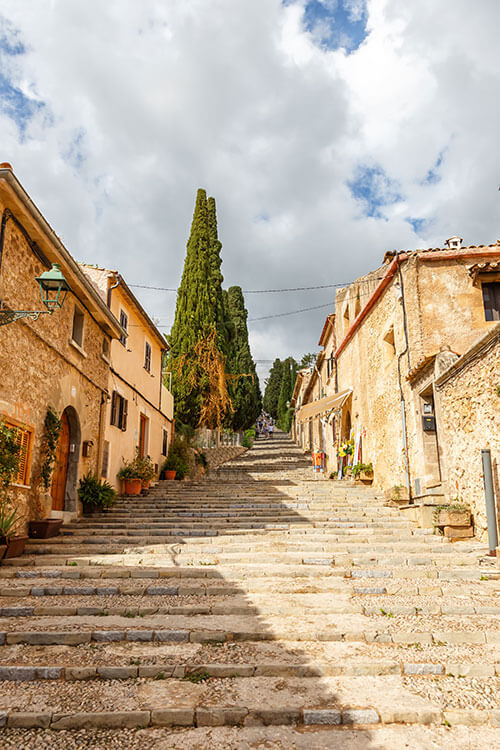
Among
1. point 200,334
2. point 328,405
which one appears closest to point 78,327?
point 328,405

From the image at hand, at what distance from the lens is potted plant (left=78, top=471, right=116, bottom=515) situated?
42.3 feet

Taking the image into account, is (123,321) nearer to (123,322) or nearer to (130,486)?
(123,322)

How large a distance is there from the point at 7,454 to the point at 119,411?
7440 mm

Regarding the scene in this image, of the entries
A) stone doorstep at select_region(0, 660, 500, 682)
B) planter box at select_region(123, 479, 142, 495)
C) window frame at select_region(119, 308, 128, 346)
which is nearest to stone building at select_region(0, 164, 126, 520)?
window frame at select_region(119, 308, 128, 346)

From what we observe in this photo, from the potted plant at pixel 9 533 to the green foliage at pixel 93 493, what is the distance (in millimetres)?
3542

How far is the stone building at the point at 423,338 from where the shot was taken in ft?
41.0

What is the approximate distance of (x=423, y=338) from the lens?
13.2m

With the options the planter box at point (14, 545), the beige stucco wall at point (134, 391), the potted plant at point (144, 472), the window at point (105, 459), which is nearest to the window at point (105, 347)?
the beige stucco wall at point (134, 391)

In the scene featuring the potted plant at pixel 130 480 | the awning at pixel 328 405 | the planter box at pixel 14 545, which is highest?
the awning at pixel 328 405

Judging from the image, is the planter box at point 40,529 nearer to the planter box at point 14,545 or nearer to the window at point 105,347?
the planter box at point 14,545

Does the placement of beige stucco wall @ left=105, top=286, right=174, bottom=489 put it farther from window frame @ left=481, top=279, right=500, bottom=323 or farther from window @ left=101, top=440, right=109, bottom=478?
window frame @ left=481, top=279, right=500, bottom=323

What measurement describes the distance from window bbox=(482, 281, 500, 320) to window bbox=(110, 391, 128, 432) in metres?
10.3

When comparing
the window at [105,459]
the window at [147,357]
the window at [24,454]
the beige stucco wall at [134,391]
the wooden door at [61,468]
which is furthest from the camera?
the window at [147,357]

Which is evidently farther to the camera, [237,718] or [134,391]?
[134,391]
